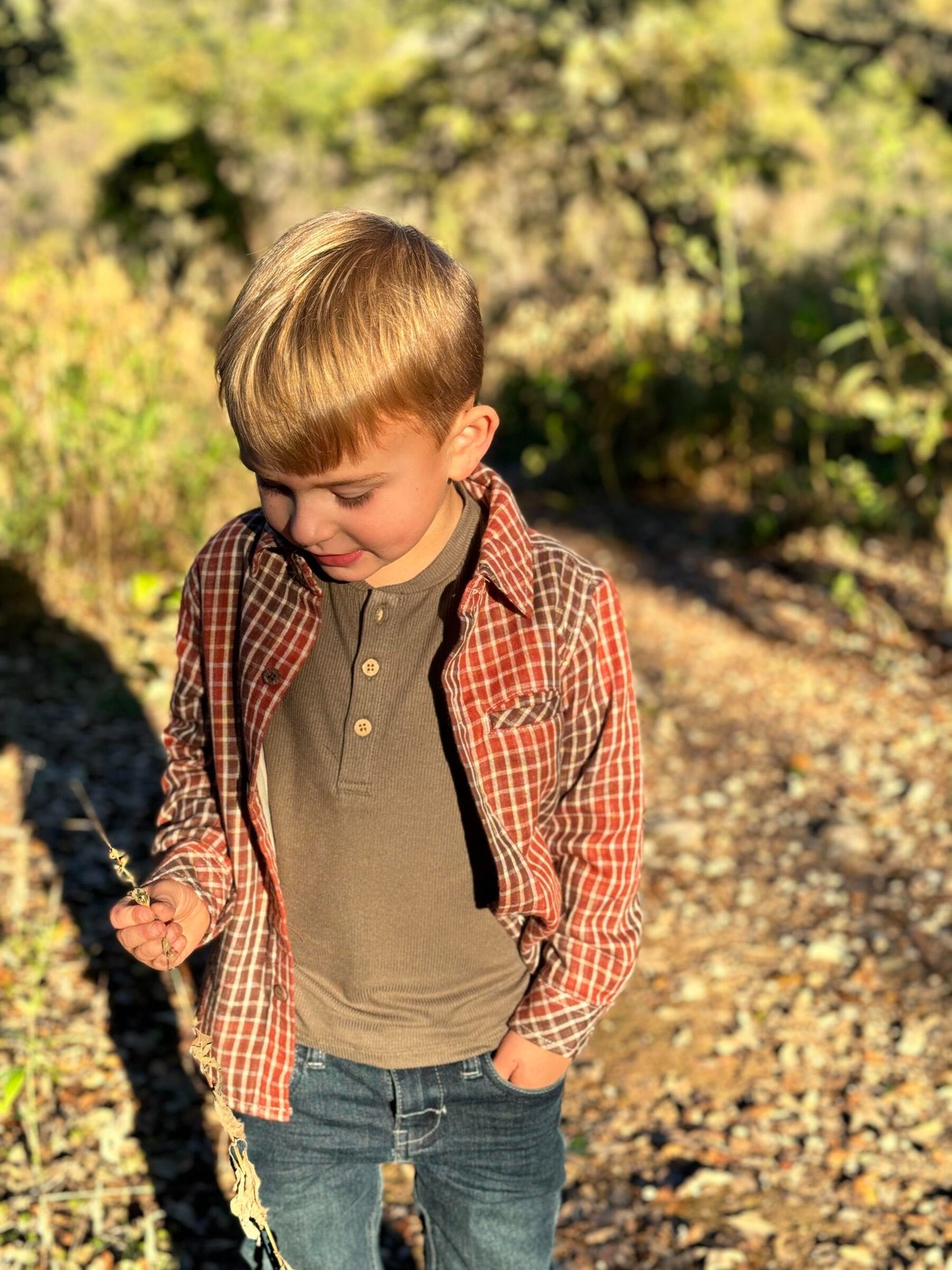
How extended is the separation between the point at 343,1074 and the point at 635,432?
19.7 feet

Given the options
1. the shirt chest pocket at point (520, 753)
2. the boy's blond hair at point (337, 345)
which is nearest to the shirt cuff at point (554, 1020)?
the shirt chest pocket at point (520, 753)

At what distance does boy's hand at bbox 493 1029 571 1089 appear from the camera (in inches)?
57.3

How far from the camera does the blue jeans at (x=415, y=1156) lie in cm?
146

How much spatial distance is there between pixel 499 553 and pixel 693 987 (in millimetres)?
2145

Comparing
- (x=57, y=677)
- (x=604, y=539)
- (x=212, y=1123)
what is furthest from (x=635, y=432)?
(x=212, y=1123)

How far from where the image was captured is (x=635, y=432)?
23.5 feet

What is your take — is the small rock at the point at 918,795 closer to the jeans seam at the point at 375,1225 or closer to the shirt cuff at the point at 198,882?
the jeans seam at the point at 375,1225

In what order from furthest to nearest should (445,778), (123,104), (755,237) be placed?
(123,104)
(755,237)
(445,778)

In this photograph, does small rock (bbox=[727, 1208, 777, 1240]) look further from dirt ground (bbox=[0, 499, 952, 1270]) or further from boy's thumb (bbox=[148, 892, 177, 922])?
boy's thumb (bbox=[148, 892, 177, 922])

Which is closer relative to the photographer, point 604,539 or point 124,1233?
point 124,1233

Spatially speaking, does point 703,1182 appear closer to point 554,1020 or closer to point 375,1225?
point 375,1225

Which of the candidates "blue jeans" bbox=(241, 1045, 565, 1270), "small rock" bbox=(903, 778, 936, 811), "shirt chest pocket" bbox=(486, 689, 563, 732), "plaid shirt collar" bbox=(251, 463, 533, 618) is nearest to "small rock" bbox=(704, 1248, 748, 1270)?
"blue jeans" bbox=(241, 1045, 565, 1270)

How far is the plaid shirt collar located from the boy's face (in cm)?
6

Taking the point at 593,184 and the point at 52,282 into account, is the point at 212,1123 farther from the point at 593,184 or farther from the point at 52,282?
the point at 593,184
